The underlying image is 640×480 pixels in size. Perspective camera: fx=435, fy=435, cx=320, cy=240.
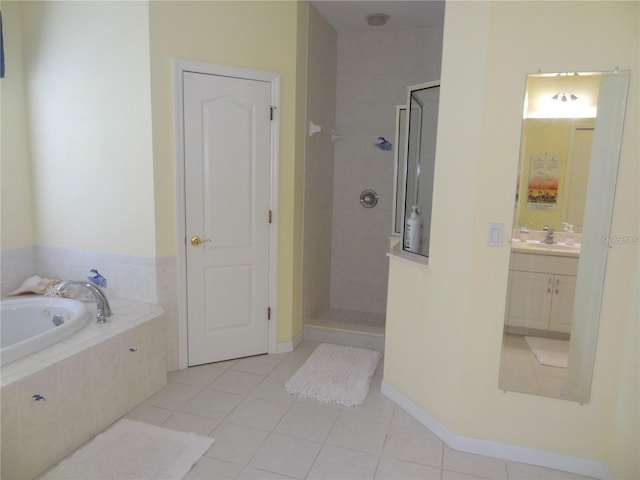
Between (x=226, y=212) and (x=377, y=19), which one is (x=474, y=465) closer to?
(x=226, y=212)

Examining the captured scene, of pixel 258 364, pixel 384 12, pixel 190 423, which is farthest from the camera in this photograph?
pixel 384 12

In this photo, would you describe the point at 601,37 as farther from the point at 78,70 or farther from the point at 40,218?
the point at 40,218

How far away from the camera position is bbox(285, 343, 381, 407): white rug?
2816 millimetres

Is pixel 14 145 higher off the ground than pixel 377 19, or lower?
lower

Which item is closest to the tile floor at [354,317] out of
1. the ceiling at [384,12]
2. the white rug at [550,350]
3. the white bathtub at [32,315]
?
the white rug at [550,350]

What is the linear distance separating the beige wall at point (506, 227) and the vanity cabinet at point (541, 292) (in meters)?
0.07

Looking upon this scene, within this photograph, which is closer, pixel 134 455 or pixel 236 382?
pixel 134 455

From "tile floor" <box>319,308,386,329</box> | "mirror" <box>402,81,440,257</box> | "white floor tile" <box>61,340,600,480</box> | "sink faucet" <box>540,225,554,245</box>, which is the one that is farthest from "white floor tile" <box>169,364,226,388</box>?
"sink faucet" <box>540,225,554,245</box>

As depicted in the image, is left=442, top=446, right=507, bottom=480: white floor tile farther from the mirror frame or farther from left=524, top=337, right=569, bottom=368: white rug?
the mirror frame

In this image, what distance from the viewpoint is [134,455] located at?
2.17 meters

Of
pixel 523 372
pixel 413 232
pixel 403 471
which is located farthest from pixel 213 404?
pixel 523 372

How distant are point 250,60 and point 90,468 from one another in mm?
2630

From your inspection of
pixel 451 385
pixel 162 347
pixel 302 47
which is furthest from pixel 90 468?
pixel 302 47

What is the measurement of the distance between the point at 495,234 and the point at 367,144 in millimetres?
2363
